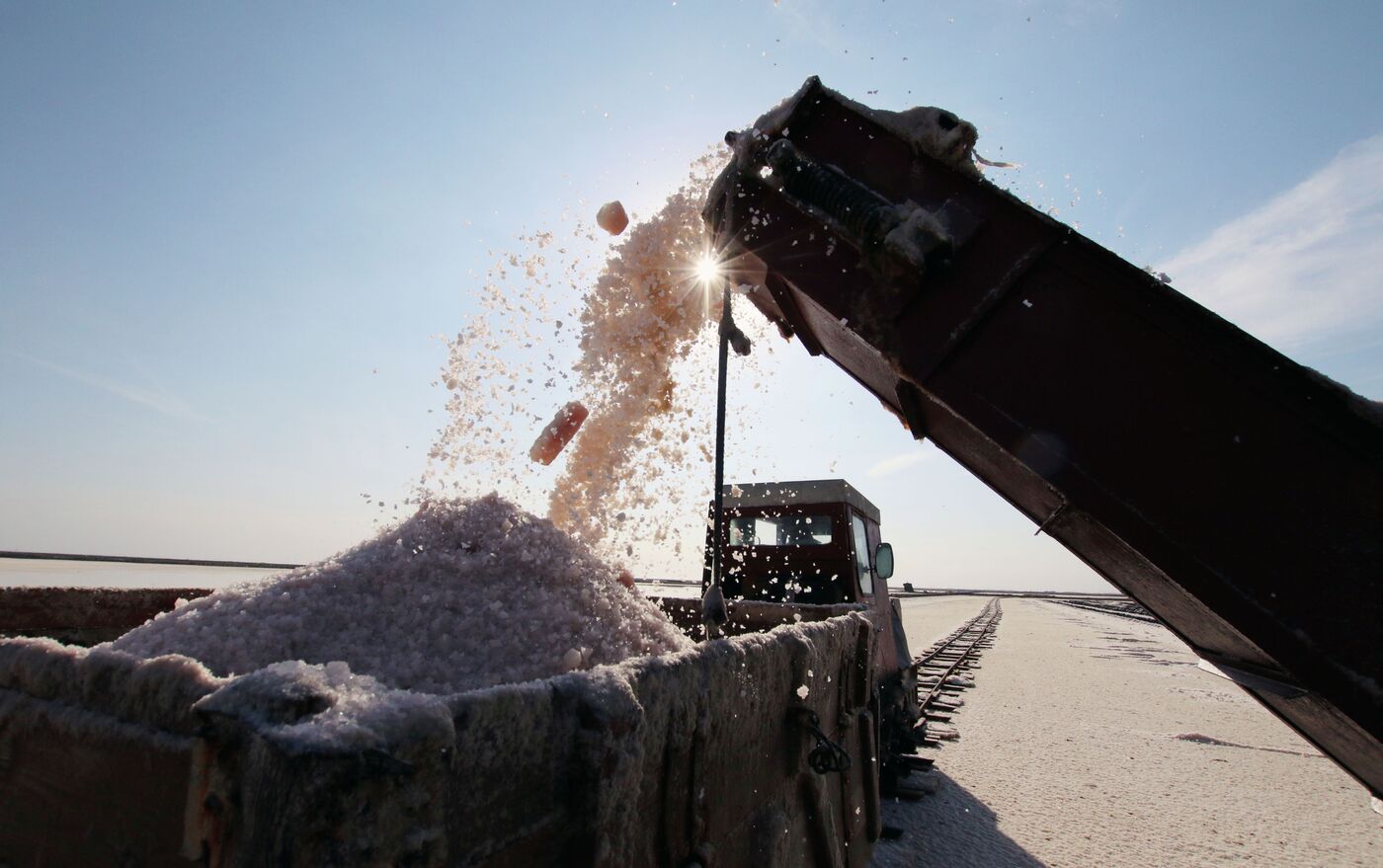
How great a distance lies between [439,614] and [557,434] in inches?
69.3

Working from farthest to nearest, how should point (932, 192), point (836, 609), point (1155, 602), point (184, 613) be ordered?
point (836, 609) → point (1155, 602) → point (932, 192) → point (184, 613)

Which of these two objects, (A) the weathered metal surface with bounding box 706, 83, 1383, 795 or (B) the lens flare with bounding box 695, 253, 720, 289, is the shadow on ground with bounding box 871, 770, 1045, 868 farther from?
(B) the lens flare with bounding box 695, 253, 720, 289

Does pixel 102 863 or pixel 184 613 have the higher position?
pixel 184 613

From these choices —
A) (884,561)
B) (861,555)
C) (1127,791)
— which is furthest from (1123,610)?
(884,561)

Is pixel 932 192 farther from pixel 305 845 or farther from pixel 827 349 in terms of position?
pixel 305 845

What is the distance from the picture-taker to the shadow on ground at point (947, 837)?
4.75 metres

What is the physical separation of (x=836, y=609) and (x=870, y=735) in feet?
2.39

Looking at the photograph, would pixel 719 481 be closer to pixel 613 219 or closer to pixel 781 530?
pixel 613 219

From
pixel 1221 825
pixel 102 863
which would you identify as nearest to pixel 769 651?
pixel 102 863

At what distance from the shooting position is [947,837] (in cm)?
518

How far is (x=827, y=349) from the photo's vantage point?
3.14 m

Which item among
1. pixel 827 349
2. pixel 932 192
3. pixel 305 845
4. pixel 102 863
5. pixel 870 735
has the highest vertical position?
pixel 932 192

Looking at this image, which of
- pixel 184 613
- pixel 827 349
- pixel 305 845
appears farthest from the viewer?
pixel 827 349

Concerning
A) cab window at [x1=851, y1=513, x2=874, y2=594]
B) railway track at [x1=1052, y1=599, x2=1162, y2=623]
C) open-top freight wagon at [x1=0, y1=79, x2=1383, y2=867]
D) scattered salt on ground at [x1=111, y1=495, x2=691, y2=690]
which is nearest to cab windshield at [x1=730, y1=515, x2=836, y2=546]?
cab window at [x1=851, y1=513, x2=874, y2=594]
